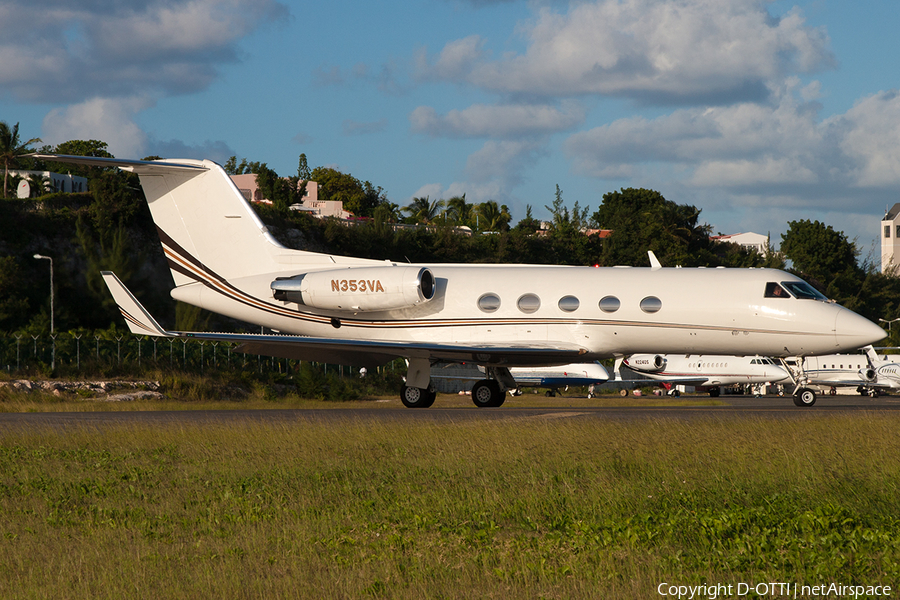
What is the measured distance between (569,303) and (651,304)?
1.98m

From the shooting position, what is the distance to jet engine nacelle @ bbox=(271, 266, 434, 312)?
22703mm

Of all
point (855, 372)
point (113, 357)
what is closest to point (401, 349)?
point (113, 357)

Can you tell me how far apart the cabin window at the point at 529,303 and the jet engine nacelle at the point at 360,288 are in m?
2.37

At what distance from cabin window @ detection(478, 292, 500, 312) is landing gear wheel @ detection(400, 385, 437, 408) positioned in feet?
9.17

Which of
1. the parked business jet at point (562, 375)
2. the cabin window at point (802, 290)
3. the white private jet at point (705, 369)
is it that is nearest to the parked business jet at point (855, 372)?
the white private jet at point (705, 369)

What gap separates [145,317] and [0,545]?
44.9 ft

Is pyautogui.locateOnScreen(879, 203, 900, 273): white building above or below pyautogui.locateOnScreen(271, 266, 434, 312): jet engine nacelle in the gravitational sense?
above

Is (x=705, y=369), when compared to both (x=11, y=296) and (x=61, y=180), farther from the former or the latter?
(x=61, y=180)

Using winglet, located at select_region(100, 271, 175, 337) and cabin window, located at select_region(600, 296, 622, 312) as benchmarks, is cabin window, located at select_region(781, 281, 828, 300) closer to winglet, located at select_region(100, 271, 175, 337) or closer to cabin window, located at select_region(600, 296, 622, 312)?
cabin window, located at select_region(600, 296, 622, 312)

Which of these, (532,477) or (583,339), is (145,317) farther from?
(532,477)

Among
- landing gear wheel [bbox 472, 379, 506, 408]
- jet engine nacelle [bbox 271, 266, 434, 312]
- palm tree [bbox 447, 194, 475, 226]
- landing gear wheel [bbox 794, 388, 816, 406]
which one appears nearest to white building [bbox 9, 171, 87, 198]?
palm tree [bbox 447, 194, 475, 226]

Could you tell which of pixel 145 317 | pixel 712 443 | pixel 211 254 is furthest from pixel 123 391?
pixel 712 443

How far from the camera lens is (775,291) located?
68.2 ft

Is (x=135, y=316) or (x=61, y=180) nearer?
(x=135, y=316)
